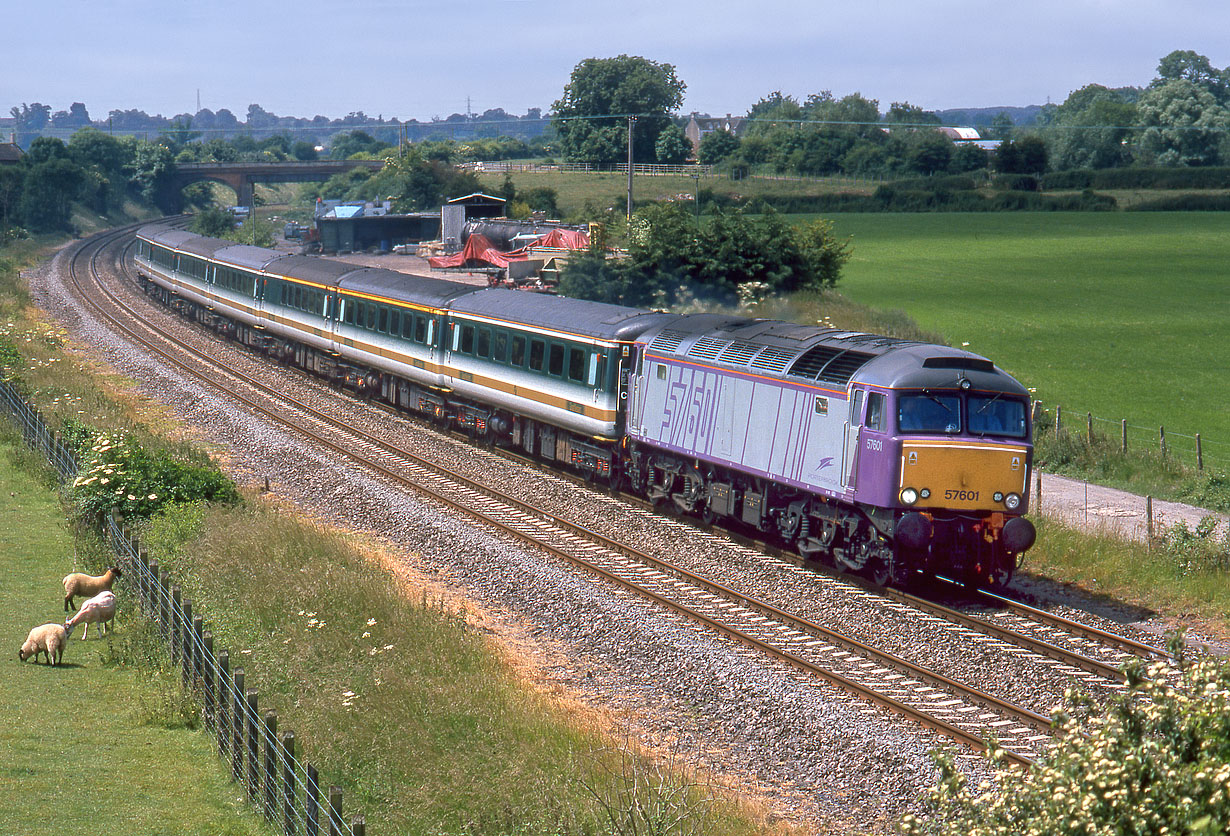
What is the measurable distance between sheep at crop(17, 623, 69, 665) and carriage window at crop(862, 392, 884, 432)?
10.9 m

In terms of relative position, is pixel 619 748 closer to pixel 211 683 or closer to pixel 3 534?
pixel 211 683

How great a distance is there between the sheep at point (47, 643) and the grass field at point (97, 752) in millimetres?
141

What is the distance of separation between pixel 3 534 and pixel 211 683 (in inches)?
408

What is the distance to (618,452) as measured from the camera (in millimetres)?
24344

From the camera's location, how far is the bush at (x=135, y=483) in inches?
800

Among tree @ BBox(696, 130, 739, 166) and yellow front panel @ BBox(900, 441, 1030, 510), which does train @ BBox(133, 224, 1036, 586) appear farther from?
tree @ BBox(696, 130, 739, 166)

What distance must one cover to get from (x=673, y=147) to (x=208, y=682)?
10086cm

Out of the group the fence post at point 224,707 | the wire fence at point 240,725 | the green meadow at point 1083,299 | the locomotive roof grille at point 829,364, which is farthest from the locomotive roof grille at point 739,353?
the green meadow at point 1083,299

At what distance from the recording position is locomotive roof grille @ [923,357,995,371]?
17406 millimetres

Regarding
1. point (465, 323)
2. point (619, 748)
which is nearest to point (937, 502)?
point (619, 748)

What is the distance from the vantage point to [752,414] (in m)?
19.9

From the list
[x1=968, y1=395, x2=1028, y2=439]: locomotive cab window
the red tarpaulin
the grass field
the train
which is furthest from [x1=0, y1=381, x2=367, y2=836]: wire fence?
the red tarpaulin

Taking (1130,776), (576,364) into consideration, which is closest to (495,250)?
(576,364)

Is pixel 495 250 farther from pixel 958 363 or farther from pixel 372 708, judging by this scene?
pixel 372 708
